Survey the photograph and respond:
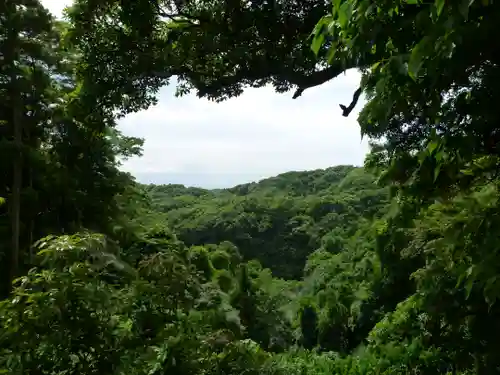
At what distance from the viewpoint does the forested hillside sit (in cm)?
289

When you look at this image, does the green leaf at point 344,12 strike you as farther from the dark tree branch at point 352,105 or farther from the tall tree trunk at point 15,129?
the tall tree trunk at point 15,129

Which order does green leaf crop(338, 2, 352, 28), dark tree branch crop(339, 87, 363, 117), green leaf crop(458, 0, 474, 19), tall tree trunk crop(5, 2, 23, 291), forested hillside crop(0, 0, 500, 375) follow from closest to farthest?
green leaf crop(458, 0, 474, 19)
green leaf crop(338, 2, 352, 28)
forested hillside crop(0, 0, 500, 375)
dark tree branch crop(339, 87, 363, 117)
tall tree trunk crop(5, 2, 23, 291)

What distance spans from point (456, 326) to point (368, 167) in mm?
3157

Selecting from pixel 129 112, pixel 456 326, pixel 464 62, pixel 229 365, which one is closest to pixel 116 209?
pixel 129 112

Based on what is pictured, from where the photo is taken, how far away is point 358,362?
12.4m

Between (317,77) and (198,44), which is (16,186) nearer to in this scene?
(198,44)

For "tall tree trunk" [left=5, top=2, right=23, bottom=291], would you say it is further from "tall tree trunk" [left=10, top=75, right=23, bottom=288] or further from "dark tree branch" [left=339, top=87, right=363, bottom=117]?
"dark tree branch" [left=339, top=87, right=363, bottom=117]

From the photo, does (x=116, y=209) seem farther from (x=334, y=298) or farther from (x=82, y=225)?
(x=334, y=298)

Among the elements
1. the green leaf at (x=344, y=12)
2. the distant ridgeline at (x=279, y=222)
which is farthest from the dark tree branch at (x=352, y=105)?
the distant ridgeline at (x=279, y=222)

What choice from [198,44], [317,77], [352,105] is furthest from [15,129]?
[352,105]

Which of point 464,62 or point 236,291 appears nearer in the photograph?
point 464,62

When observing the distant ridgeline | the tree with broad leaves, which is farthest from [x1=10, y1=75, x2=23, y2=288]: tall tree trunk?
the distant ridgeline

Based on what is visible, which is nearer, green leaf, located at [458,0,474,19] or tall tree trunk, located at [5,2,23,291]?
green leaf, located at [458,0,474,19]

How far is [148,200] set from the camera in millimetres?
14844
